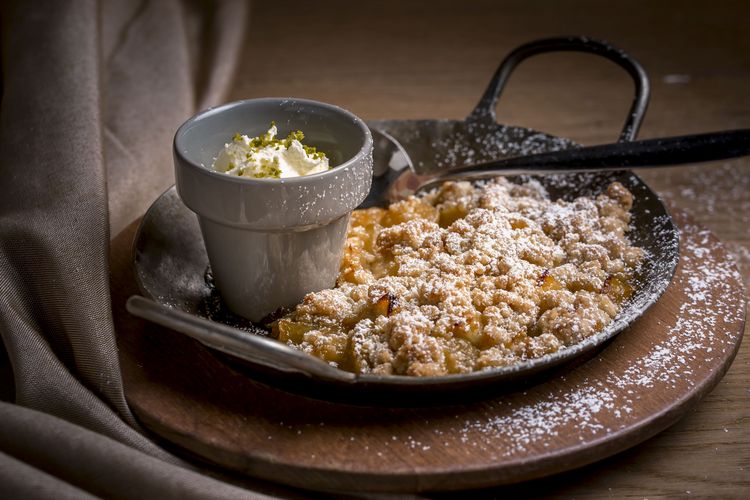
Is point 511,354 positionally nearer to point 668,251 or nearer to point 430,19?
point 668,251

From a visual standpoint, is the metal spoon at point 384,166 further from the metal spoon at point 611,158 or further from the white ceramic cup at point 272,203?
the white ceramic cup at point 272,203

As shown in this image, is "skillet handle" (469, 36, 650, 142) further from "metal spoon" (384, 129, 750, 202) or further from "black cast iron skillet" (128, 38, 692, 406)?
"metal spoon" (384, 129, 750, 202)

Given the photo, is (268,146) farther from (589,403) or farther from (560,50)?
(560,50)

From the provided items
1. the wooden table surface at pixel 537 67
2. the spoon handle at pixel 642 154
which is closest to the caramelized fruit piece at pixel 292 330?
the spoon handle at pixel 642 154

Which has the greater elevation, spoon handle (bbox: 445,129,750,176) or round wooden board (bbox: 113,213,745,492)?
spoon handle (bbox: 445,129,750,176)

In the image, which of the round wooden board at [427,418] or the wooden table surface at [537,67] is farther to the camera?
the wooden table surface at [537,67]

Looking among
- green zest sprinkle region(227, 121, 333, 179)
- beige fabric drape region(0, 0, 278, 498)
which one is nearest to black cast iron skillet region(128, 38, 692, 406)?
beige fabric drape region(0, 0, 278, 498)
